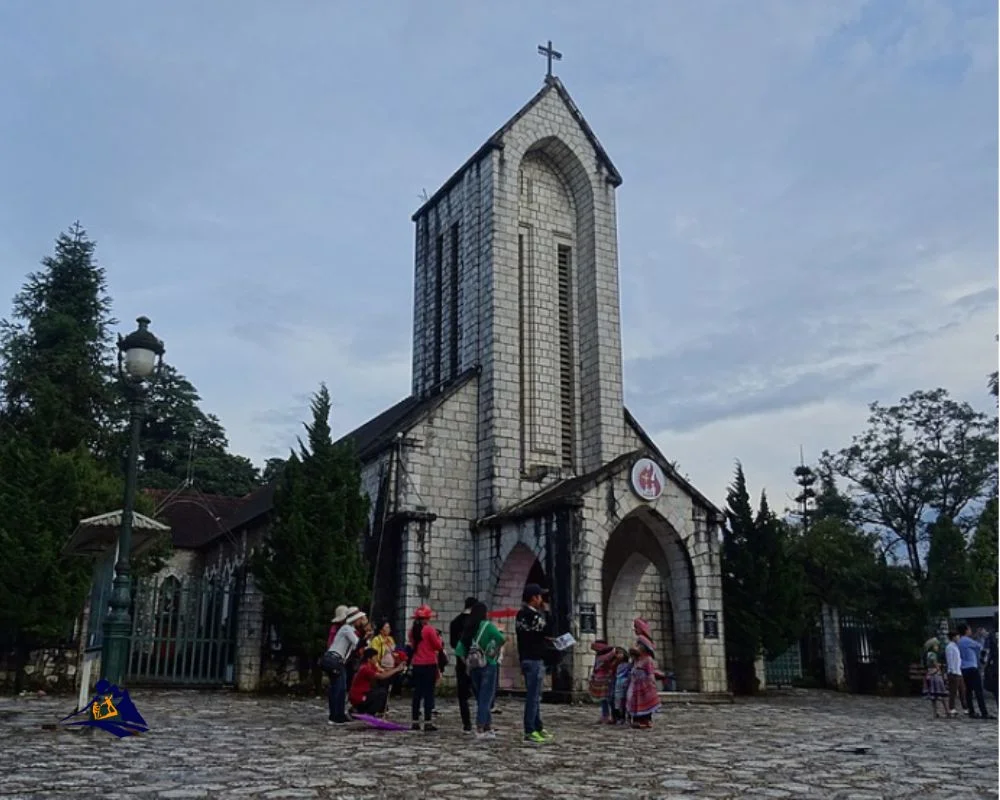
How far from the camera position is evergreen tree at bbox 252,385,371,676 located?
18.1m

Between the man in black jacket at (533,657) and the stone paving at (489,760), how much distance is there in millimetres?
335

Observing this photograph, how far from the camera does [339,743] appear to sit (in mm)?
9297

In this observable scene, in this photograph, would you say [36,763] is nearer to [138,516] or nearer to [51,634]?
[138,516]

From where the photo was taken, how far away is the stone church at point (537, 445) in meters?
18.6

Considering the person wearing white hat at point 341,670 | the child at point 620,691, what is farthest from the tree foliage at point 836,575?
the person wearing white hat at point 341,670

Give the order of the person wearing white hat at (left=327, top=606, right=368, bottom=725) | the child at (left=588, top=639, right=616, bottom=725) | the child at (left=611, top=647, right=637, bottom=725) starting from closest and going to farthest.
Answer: the person wearing white hat at (left=327, top=606, right=368, bottom=725)
the child at (left=611, top=647, right=637, bottom=725)
the child at (left=588, top=639, right=616, bottom=725)

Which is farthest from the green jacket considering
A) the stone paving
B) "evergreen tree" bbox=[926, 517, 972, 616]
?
"evergreen tree" bbox=[926, 517, 972, 616]

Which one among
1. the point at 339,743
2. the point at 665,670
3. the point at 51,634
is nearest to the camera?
the point at 339,743

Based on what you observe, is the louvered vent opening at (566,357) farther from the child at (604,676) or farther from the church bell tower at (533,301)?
the child at (604,676)

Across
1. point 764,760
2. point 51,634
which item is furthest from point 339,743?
point 51,634

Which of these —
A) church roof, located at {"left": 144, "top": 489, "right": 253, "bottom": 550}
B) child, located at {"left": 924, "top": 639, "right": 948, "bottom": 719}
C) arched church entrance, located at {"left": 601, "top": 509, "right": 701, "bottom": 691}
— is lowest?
child, located at {"left": 924, "top": 639, "right": 948, "bottom": 719}

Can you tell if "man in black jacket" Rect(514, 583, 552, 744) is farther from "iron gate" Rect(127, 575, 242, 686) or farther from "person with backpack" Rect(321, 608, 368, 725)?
"iron gate" Rect(127, 575, 242, 686)

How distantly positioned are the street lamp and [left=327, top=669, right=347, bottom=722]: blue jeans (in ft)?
8.25

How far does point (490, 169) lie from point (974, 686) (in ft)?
49.9
